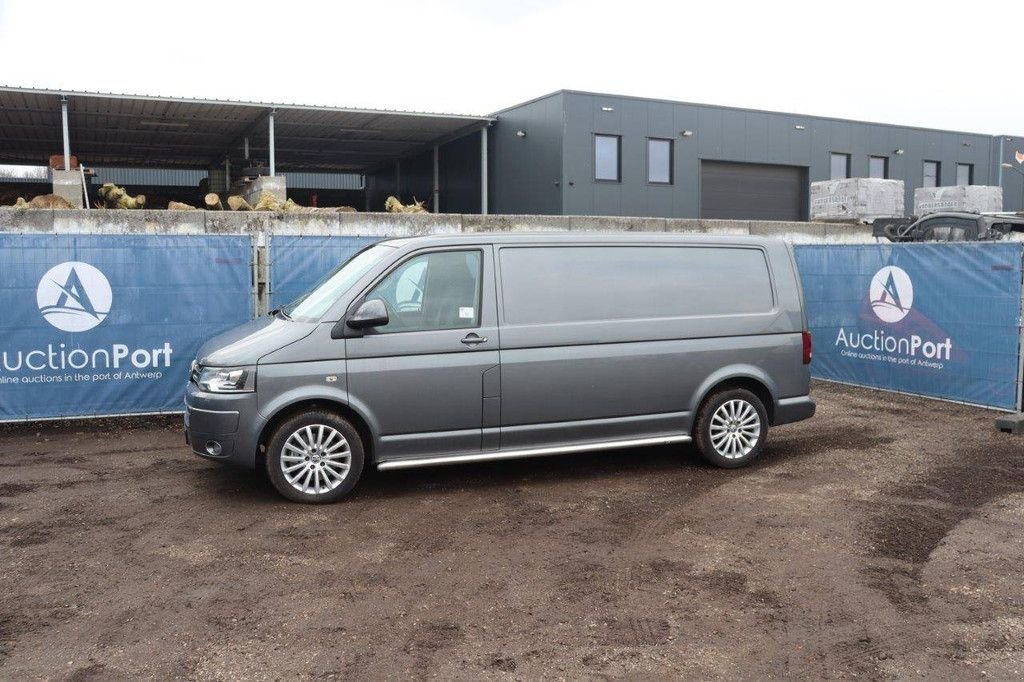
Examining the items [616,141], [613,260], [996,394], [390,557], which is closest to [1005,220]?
[996,394]

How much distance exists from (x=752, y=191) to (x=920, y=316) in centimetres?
2227

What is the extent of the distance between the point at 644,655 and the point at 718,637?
0.44m

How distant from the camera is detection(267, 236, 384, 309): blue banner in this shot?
10344mm

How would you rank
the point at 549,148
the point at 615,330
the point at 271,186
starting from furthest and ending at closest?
the point at 549,148 → the point at 271,186 → the point at 615,330

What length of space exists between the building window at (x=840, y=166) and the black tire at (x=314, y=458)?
3121cm

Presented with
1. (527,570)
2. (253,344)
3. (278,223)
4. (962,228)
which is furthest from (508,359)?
(278,223)

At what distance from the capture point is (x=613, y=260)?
24.3 ft

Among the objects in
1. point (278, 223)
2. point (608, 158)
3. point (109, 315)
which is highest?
point (608, 158)

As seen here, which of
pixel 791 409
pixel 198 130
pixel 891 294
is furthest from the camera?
pixel 198 130

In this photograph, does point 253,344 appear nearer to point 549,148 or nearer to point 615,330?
point 615,330

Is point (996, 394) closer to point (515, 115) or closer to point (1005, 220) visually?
point (1005, 220)

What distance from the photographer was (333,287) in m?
7.13

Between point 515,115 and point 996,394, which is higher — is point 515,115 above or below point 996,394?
above

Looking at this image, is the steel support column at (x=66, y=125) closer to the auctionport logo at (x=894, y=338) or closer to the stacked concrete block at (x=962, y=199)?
the auctionport logo at (x=894, y=338)
